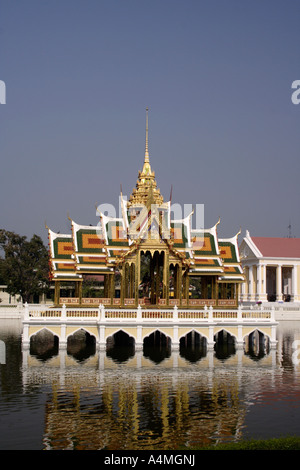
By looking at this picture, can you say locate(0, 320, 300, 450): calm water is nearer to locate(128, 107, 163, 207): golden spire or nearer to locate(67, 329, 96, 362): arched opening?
locate(67, 329, 96, 362): arched opening

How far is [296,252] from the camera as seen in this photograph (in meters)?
84.8

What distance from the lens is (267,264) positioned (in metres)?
82.5

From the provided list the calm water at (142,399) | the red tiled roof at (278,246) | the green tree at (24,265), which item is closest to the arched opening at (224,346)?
the calm water at (142,399)

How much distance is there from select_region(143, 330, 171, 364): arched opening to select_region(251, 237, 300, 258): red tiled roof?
1625 inches

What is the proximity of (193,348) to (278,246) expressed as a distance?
48.7 metres

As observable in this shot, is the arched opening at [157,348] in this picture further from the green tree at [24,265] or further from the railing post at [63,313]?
the green tree at [24,265]

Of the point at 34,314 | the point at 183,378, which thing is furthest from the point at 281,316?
the point at 183,378

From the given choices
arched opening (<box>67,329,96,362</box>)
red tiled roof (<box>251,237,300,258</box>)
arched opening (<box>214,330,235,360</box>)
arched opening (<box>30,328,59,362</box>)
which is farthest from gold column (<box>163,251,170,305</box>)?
red tiled roof (<box>251,237,300,258</box>)

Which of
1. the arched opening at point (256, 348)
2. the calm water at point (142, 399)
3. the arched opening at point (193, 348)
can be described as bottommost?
the calm water at point (142, 399)

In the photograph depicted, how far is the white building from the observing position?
8206 centimetres

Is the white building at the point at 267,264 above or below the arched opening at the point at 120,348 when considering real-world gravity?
above

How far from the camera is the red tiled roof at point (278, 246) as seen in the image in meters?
83.6

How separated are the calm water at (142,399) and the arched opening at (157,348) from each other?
31cm

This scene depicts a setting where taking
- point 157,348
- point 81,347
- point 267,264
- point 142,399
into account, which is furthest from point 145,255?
point 267,264
